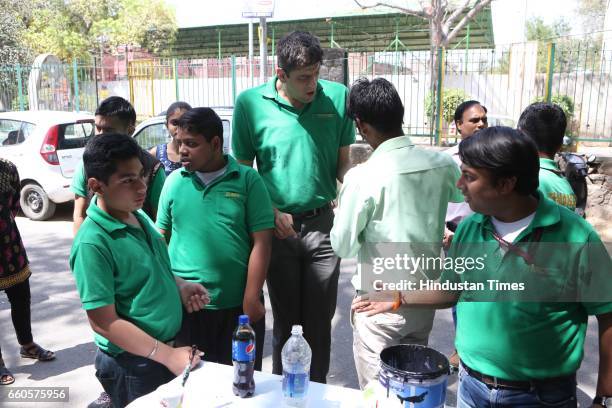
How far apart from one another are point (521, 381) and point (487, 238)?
0.49m

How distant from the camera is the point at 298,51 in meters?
2.61

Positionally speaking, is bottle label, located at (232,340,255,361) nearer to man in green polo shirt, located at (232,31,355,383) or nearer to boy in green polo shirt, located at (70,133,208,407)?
boy in green polo shirt, located at (70,133,208,407)

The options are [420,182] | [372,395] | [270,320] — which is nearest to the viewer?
[372,395]

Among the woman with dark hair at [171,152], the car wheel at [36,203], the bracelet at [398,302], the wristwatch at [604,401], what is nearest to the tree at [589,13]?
the car wheel at [36,203]

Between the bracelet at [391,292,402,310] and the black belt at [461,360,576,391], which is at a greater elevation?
the bracelet at [391,292,402,310]

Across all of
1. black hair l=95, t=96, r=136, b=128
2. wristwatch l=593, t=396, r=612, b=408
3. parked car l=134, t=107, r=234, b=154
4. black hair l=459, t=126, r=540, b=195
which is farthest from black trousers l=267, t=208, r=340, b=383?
parked car l=134, t=107, r=234, b=154

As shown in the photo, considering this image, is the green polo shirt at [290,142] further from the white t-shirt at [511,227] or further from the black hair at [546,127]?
the white t-shirt at [511,227]

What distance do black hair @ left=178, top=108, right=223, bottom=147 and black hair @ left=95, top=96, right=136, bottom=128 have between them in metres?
1.41

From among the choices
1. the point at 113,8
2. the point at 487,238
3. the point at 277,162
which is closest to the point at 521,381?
the point at 487,238

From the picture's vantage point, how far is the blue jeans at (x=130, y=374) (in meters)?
2.00

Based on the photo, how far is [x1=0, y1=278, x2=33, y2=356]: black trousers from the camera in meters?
3.69

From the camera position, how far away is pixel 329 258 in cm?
291

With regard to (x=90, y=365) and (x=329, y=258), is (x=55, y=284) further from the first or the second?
(x=329, y=258)

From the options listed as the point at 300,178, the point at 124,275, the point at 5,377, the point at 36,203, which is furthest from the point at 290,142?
the point at 36,203
